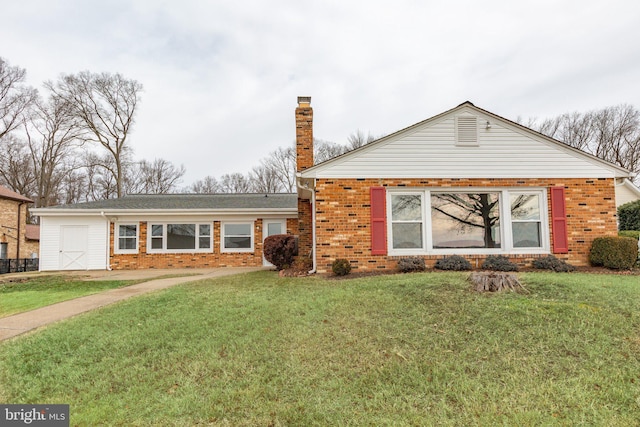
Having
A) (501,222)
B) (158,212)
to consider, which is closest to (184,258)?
(158,212)

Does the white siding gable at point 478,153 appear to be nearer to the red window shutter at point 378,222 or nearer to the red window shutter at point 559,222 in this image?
the red window shutter at point 559,222

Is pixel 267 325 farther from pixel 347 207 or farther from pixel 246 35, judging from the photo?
pixel 246 35

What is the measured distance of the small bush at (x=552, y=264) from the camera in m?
8.09

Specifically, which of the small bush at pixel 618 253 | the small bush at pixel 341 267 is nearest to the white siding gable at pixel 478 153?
the small bush at pixel 618 253

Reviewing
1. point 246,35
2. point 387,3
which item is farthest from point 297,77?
point 387,3

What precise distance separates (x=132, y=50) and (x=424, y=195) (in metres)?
10.3

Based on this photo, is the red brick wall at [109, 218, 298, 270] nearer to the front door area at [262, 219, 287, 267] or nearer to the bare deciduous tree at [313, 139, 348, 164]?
the front door area at [262, 219, 287, 267]

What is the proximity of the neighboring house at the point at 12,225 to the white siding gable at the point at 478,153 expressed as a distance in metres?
22.1

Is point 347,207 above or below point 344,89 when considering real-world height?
below

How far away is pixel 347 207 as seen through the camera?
28.1ft

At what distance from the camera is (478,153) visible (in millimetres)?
8844

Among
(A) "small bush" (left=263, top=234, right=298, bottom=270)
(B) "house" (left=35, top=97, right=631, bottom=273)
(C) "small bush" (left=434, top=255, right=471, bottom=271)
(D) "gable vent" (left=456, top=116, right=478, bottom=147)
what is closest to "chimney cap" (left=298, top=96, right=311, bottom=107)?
(B) "house" (left=35, top=97, right=631, bottom=273)

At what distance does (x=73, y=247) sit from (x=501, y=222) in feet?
52.2

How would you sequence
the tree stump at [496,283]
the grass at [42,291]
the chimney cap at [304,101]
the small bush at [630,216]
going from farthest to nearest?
1. the small bush at [630,216]
2. the chimney cap at [304,101]
3. the grass at [42,291]
4. the tree stump at [496,283]
